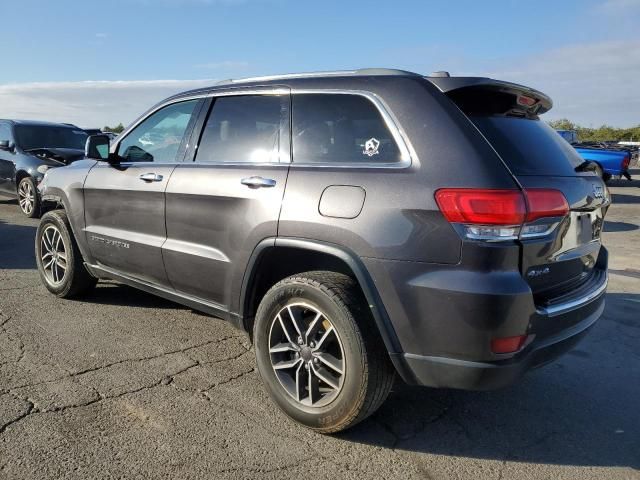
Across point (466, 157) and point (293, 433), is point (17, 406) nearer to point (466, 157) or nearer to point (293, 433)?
point (293, 433)

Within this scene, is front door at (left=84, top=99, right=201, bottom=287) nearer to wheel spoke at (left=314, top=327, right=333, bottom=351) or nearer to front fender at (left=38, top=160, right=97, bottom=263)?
front fender at (left=38, top=160, right=97, bottom=263)

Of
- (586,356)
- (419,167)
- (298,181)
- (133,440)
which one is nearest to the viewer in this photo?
(419,167)

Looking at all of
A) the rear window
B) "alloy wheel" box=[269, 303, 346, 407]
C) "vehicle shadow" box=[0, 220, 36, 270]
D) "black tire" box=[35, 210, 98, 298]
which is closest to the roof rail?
the rear window

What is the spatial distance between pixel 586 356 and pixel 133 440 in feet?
10.4

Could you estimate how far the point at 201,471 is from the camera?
247cm

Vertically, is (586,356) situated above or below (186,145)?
below

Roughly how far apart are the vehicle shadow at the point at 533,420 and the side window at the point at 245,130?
163cm

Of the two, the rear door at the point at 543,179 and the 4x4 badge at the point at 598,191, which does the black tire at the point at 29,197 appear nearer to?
the rear door at the point at 543,179

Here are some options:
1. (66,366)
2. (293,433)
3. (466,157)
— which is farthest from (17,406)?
(466,157)

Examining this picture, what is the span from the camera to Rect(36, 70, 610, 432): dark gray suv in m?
2.37

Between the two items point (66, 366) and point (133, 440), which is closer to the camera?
point (133, 440)

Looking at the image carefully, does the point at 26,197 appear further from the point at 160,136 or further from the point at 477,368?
the point at 477,368

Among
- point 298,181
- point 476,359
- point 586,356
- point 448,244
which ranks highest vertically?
point 298,181

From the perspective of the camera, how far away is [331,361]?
9.04ft
